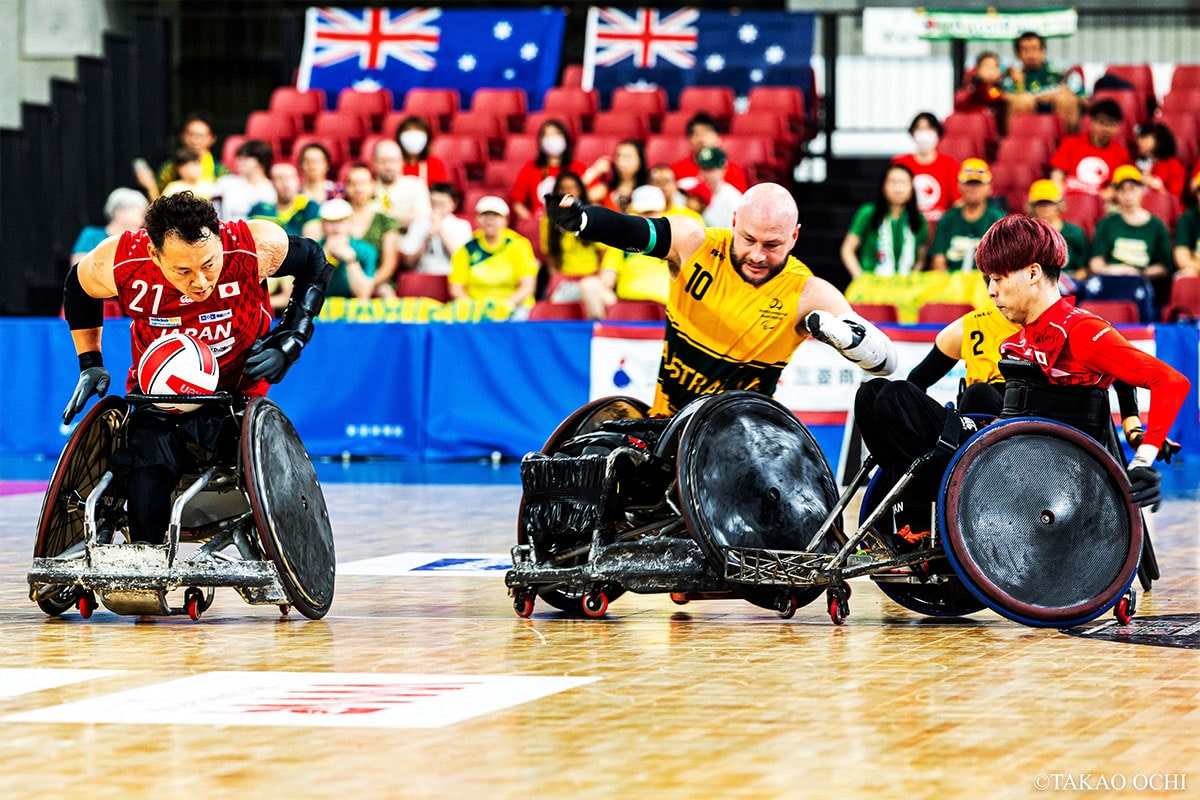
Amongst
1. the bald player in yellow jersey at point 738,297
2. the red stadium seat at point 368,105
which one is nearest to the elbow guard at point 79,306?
the bald player in yellow jersey at point 738,297

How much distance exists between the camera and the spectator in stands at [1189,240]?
15922 mm

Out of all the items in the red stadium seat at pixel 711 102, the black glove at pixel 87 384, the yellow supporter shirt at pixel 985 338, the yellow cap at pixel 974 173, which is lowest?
the black glove at pixel 87 384

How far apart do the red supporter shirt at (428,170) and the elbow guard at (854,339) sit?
36.2 ft

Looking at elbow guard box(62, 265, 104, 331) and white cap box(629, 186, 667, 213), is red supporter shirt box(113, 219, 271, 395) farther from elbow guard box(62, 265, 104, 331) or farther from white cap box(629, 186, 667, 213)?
white cap box(629, 186, 667, 213)

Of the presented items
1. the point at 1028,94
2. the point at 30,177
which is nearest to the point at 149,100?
the point at 30,177

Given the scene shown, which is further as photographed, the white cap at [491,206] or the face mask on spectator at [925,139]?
the face mask on spectator at [925,139]

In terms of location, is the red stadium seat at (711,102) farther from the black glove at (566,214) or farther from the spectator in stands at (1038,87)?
the black glove at (566,214)

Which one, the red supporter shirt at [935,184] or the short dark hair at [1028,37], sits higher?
the short dark hair at [1028,37]

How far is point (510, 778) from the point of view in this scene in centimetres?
436

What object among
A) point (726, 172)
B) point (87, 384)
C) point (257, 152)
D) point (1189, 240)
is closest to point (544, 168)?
point (726, 172)

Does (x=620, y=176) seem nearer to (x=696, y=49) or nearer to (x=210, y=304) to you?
(x=696, y=49)

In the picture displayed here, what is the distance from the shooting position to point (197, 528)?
7.34 metres

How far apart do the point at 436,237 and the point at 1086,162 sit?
18.9ft

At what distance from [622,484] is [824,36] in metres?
14.2
